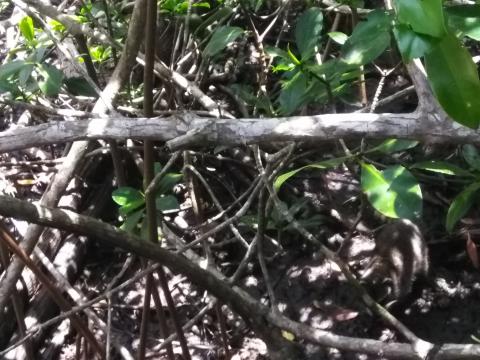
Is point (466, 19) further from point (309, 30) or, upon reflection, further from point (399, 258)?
point (399, 258)

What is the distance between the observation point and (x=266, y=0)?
1935 millimetres

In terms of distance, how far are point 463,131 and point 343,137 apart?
0.16 metres

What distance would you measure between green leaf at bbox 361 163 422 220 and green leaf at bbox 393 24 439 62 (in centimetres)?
37

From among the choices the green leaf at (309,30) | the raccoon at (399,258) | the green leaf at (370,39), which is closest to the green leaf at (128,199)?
the green leaf at (309,30)

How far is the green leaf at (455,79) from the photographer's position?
66cm

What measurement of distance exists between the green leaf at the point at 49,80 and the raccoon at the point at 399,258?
98cm

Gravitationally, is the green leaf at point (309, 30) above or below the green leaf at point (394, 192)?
above

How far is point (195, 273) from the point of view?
1.12m

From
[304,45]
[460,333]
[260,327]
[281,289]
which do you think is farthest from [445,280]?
[304,45]

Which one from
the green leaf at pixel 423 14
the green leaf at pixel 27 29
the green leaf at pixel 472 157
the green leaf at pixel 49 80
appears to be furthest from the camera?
the green leaf at pixel 27 29

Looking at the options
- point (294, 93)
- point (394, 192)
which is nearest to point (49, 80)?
point (294, 93)

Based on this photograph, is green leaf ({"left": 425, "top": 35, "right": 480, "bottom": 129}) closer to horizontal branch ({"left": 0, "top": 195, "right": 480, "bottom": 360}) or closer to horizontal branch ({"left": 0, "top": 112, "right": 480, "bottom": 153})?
horizontal branch ({"left": 0, "top": 112, "right": 480, "bottom": 153})

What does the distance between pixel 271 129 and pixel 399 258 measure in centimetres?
97

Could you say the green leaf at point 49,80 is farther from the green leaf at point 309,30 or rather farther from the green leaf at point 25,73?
the green leaf at point 309,30
